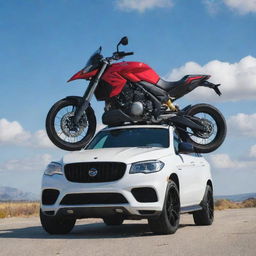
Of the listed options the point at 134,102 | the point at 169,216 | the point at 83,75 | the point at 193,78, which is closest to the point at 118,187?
the point at 169,216

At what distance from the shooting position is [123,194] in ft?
29.1

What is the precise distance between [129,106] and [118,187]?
118 inches

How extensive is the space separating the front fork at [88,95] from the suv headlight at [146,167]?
285 cm

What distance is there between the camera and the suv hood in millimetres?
9148

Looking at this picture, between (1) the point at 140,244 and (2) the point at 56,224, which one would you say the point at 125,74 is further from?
(1) the point at 140,244

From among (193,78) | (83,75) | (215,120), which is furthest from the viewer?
(193,78)

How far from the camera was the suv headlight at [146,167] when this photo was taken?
904cm

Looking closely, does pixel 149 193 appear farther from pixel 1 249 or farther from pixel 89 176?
A: pixel 1 249

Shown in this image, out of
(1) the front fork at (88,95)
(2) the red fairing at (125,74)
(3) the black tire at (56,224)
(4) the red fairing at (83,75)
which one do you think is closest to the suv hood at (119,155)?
(3) the black tire at (56,224)

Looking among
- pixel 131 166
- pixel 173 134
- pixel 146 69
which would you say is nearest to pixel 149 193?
pixel 131 166

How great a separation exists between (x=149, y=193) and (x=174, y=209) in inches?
31.0

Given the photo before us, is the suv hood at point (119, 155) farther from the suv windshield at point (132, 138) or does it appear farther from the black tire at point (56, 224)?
the black tire at point (56, 224)

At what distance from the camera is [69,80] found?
1232cm

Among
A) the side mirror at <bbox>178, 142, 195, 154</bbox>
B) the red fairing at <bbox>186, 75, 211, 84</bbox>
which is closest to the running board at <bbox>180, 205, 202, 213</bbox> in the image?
the side mirror at <bbox>178, 142, 195, 154</bbox>
